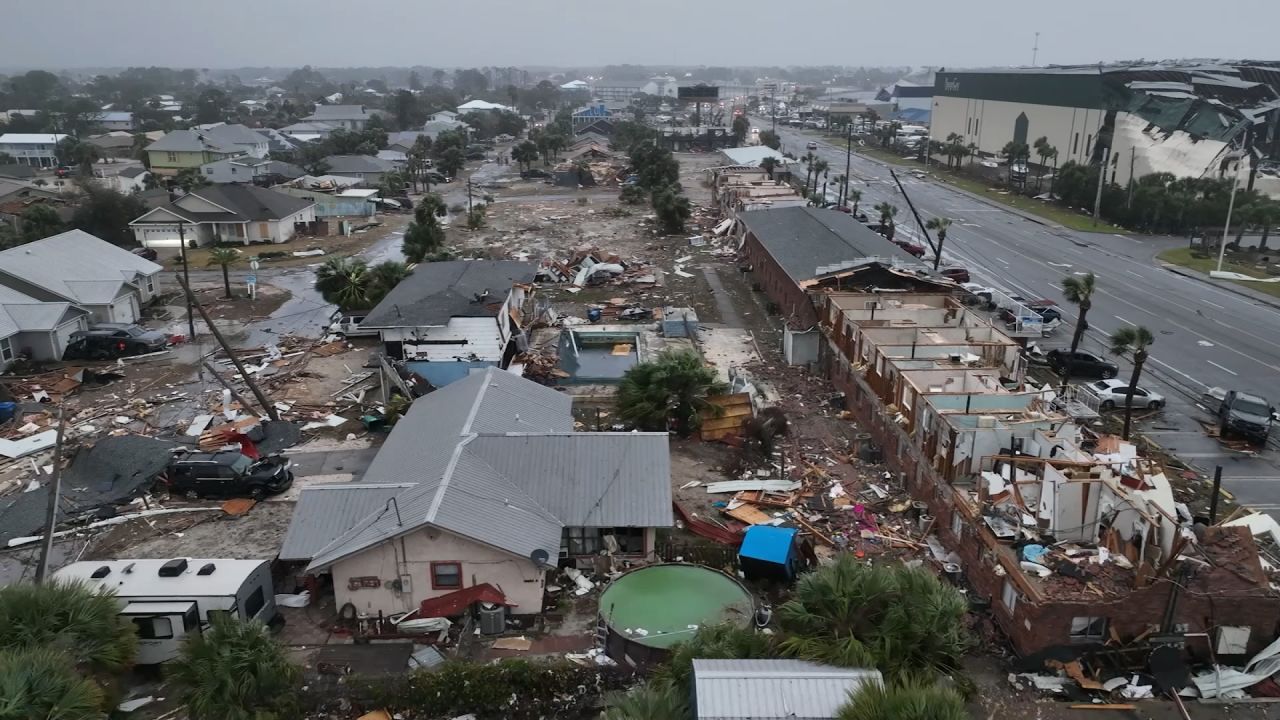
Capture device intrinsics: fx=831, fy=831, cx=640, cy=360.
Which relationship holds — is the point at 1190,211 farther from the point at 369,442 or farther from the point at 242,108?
the point at 242,108

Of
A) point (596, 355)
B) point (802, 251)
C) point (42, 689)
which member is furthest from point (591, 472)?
point (802, 251)

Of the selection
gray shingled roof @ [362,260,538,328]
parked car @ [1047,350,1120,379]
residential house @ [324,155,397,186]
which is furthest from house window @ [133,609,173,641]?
residential house @ [324,155,397,186]

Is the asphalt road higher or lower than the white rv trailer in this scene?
higher

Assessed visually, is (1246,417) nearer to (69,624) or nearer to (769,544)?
(769,544)

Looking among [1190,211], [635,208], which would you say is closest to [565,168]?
[635,208]

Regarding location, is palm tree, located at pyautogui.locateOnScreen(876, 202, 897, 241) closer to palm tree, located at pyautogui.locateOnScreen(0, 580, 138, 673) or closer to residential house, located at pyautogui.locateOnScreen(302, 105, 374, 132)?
palm tree, located at pyautogui.locateOnScreen(0, 580, 138, 673)

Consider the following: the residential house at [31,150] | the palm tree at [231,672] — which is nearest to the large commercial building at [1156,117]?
the palm tree at [231,672]
